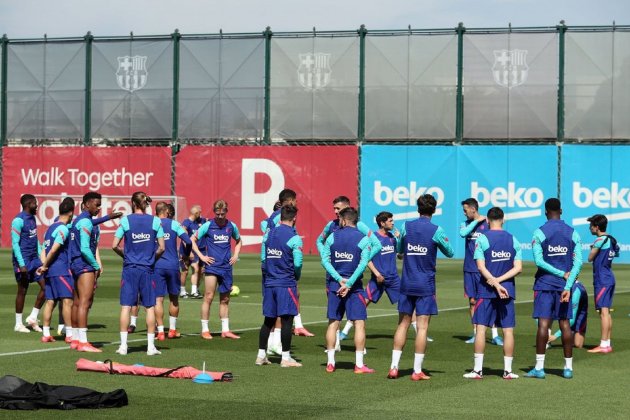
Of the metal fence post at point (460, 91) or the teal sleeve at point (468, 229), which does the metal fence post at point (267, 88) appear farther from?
the teal sleeve at point (468, 229)

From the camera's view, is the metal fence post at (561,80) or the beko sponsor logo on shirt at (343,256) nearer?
the beko sponsor logo on shirt at (343,256)

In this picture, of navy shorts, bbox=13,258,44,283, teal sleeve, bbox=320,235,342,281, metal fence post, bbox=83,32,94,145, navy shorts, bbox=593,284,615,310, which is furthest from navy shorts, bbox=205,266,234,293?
metal fence post, bbox=83,32,94,145

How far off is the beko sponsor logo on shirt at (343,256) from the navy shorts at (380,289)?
→ 12.9 feet

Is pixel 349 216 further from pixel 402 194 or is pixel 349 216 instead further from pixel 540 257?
pixel 402 194

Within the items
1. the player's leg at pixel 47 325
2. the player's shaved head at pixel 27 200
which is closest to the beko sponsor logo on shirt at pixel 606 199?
the player's shaved head at pixel 27 200

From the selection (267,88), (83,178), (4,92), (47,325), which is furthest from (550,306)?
(4,92)

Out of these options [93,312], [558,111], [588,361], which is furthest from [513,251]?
[558,111]

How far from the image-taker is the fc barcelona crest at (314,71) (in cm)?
5675

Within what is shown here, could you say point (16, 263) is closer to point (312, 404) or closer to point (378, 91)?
point (312, 404)

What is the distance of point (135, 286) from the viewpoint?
17.2 m

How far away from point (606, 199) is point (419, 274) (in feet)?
127

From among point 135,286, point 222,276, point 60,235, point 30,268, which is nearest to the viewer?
point 135,286

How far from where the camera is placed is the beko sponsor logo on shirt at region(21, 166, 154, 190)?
190 ft

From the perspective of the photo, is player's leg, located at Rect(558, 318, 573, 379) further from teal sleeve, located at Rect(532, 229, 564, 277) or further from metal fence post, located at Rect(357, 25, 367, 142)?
metal fence post, located at Rect(357, 25, 367, 142)
